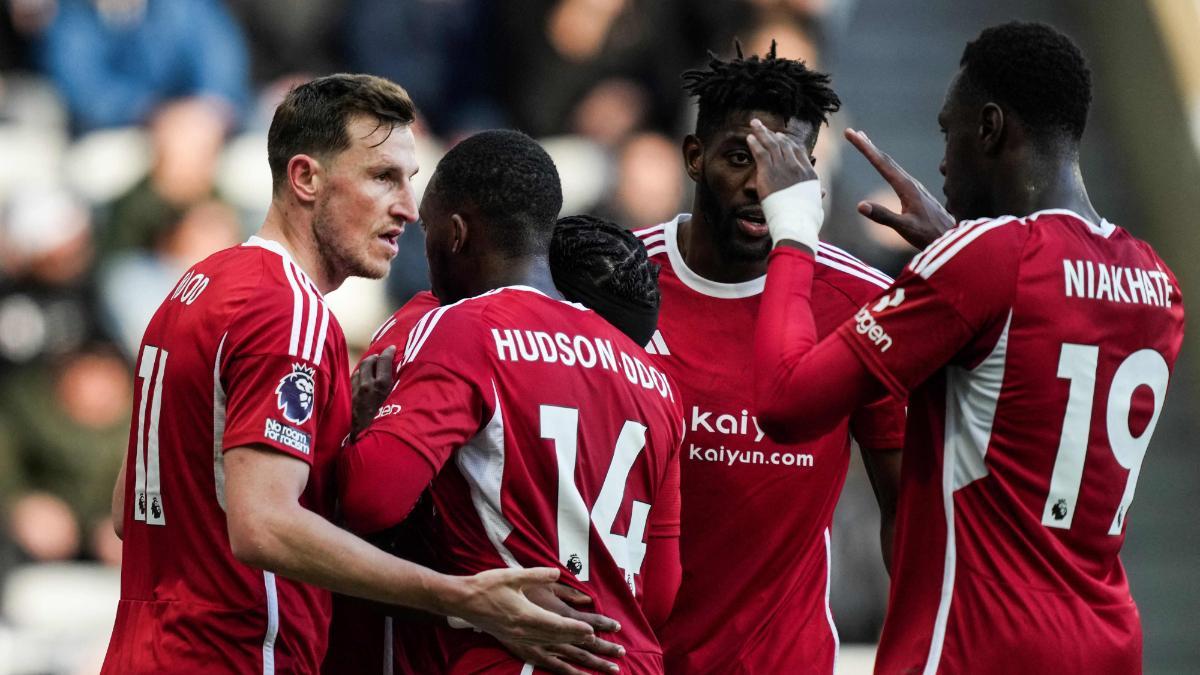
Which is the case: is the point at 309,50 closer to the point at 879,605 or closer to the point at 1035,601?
the point at 879,605

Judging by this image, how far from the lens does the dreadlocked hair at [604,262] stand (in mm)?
4109

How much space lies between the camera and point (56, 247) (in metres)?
8.53

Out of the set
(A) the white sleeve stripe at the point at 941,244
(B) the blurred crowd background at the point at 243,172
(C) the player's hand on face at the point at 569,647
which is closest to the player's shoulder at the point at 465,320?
(C) the player's hand on face at the point at 569,647

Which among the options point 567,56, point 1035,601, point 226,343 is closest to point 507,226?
point 226,343

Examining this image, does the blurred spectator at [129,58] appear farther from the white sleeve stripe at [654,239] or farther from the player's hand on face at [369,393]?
the player's hand on face at [369,393]

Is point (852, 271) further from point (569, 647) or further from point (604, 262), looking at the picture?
point (569, 647)

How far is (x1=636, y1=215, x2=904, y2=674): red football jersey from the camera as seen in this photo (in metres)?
4.66

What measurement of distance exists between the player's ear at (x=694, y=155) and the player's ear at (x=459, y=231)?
3.41ft

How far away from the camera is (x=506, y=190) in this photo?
3.99m

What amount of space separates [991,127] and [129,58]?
6.28m

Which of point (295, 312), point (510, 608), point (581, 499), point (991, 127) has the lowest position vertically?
point (510, 608)

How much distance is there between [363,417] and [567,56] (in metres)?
6.06

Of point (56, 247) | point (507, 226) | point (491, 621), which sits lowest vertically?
point (491, 621)

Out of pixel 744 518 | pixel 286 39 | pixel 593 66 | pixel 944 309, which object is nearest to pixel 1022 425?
pixel 944 309
